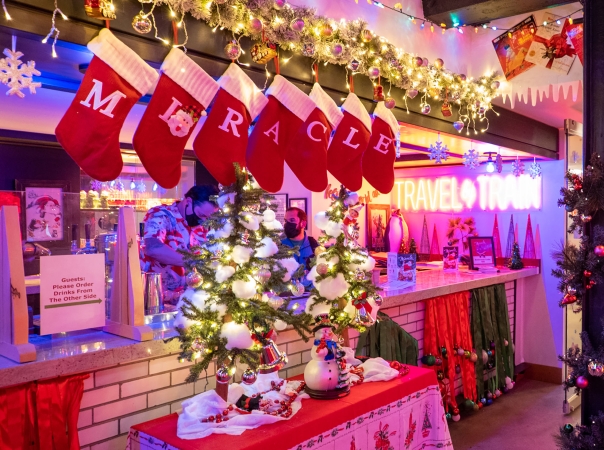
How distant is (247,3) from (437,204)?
4.92m

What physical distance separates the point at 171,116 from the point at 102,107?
0.31m

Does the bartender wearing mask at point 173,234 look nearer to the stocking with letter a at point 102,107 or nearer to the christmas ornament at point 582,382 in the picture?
the stocking with letter a at point 102,107

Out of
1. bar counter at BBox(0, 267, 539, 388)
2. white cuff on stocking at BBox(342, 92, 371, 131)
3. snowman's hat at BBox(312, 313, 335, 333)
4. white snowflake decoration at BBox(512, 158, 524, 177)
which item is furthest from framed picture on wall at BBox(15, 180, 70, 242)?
white snowflake decoration at BBox(512, 158, 524, 177)

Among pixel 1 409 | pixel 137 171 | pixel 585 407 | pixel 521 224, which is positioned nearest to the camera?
pixel 1 409

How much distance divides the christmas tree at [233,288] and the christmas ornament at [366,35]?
1.34 m

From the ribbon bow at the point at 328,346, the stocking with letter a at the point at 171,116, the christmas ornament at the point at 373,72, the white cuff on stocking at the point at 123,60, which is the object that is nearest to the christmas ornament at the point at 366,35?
the christmas ornament at the point at 373,72

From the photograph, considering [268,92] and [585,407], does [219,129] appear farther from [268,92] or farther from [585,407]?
[585,407]

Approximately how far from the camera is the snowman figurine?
2.41m

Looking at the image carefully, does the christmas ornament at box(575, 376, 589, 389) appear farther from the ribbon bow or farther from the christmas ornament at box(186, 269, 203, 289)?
the christmas ornament at box(186, 269, 203, 289)

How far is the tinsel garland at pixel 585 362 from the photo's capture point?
267 cm

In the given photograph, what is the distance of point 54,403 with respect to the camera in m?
1.96

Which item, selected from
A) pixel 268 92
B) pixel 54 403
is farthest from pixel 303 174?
pixel 54 403

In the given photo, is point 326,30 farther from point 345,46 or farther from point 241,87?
point 241,87

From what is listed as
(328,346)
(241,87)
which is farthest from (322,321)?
(241,87)
